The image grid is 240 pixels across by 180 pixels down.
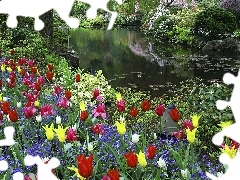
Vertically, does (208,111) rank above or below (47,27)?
below

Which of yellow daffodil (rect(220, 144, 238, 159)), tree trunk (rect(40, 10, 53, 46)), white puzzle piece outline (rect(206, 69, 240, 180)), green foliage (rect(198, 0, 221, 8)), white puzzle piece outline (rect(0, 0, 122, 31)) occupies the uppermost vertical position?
white puzzle piece outline (rect(0, 0, 122, 31))

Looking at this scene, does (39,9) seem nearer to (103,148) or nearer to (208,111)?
(103,148)

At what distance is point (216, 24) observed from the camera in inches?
555

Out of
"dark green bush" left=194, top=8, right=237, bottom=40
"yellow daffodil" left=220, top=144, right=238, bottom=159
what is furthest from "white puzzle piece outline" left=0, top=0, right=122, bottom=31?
"dark green bush" left=194, top=8, right=237, bottom=40

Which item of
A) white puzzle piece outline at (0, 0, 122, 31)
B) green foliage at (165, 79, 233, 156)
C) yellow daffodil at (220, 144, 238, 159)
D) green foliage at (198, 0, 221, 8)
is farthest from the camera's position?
green foliage at (198, 0, 221, 8)

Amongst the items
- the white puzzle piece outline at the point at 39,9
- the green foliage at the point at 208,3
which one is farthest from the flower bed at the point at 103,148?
the green foliage at the point at 208,3

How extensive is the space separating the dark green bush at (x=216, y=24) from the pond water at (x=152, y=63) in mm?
1145

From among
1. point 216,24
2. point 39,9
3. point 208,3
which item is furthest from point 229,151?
Result: point 208,3

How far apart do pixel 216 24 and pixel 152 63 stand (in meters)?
4.42

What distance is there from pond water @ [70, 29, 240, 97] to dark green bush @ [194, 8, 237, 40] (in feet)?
3.76

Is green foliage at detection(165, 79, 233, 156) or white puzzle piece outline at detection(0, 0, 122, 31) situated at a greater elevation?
white puzzle piece outline at detection(0, 0, 122, 31)

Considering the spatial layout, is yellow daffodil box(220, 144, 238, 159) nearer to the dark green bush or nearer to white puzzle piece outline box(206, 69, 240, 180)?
white puzzle piece outline box(206, 69, 240, 180)

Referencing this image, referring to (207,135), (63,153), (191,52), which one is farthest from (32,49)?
(191,52)

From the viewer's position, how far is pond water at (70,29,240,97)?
834cm
